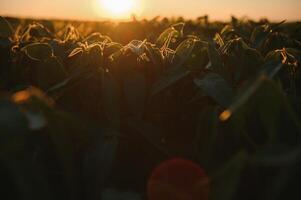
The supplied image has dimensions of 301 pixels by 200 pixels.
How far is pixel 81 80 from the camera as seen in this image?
134 cm

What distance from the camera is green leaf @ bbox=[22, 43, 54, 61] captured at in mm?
1500

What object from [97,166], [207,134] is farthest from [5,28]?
[207,134]

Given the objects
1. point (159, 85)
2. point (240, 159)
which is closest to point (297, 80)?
point (159, 85)

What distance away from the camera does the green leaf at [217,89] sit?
108 centimetres

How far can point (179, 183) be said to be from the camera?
3.04 feet

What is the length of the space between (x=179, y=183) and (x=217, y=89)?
325 millimetres

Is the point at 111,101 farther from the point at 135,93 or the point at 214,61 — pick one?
the point at 214,61

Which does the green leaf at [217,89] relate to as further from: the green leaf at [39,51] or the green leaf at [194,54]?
the green leaf at [39,51]

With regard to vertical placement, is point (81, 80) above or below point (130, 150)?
above

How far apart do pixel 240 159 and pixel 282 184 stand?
5.6 inches

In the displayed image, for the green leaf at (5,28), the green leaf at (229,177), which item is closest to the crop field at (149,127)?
the green leaf at (229,177)

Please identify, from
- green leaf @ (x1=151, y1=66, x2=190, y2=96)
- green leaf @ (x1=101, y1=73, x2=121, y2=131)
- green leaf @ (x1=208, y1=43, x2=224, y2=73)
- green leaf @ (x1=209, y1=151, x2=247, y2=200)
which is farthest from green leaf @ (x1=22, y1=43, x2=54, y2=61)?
green leaf @ (x1=209, y1=151, x2=247, y2=200)

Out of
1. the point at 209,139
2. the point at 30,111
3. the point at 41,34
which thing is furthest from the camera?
the point at 41,34

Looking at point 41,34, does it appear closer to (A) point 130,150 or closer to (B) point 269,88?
(A) point 130,150
